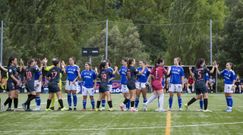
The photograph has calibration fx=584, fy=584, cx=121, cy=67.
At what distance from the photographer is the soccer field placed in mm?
15859

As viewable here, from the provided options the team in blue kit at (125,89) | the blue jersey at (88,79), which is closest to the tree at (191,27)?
the team in blue kit at (125,89)

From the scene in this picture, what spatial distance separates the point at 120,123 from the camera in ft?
59.1

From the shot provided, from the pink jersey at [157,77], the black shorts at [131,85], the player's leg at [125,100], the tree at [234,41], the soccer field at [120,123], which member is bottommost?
the soccer field at [120,123]

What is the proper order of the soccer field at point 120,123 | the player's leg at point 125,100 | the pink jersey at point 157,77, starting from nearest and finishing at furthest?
1. the soccer field at point 120,123
2. the pink jersey at point 157,77
3. the player's leg at point 125,100

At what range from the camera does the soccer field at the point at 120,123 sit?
624 inches

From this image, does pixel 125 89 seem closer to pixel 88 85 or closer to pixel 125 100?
pixel 125 100

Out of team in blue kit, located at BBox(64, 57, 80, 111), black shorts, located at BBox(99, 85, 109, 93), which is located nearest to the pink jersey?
black shorts, located at BBox(99, 85, 109, 93)

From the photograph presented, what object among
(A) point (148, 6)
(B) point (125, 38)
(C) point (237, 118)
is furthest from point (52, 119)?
(A) point (148, 6)

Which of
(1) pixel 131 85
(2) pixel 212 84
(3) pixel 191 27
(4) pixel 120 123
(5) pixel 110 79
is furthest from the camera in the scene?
(3) pixel 191 27

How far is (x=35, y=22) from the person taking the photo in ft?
237

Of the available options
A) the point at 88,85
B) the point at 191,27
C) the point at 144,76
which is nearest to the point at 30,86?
the point at 88,85

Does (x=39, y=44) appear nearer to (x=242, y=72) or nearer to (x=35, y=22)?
(x=35, y=22)

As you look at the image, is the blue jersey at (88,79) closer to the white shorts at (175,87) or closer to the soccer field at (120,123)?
the soccer field at (120,123)

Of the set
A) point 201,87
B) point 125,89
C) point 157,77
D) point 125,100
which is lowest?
point 125,100
